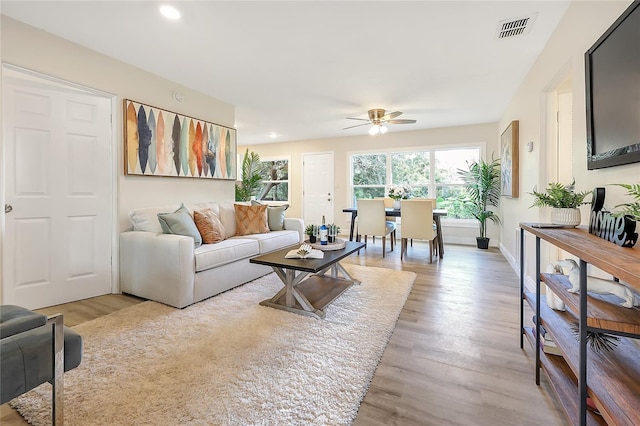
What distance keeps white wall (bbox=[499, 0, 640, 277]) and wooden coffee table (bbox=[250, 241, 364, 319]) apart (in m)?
1.80

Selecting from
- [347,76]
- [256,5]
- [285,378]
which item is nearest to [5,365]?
[285,378]

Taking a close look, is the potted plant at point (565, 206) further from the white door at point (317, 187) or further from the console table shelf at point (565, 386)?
the white door at point (317, 187)

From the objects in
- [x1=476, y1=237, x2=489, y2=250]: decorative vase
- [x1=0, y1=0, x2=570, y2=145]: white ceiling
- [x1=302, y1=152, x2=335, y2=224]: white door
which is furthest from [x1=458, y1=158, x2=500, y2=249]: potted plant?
[x1=302, y1=152, x2=335, y2=224]: white door

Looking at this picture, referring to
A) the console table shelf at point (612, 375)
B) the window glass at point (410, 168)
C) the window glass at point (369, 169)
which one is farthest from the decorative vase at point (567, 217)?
the window glass at point (369, 169)

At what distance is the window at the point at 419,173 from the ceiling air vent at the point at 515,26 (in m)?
3.53

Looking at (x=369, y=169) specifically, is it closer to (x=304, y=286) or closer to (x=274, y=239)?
(x=274, y=239)

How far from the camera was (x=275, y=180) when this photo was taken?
771cm

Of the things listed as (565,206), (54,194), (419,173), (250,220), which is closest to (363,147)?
(419,173)

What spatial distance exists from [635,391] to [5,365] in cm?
202

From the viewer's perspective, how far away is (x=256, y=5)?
2.11 metres

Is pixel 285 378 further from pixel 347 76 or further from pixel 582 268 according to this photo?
pixel 347 76

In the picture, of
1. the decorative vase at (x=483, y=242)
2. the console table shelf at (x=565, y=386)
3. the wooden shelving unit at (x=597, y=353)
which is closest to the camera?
the wooden shelving unit at (x=597, y=353)

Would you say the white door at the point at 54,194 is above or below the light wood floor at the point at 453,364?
above

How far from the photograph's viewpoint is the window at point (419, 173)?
5.87m
